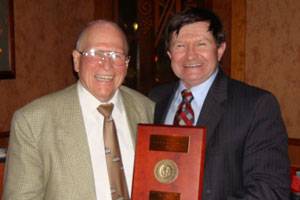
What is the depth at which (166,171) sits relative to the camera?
166 centimetres

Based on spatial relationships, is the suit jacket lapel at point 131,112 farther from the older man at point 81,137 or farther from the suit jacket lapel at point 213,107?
the suit jacket lapel at point 213,107

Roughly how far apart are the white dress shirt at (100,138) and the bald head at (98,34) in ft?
0.58

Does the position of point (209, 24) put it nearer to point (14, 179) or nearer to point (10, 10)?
point (14, 179)

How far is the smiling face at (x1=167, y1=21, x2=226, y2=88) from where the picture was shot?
1.93m

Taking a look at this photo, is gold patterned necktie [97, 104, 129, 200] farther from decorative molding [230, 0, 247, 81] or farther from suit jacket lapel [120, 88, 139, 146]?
decorative molding [230, 0, 247, 81]

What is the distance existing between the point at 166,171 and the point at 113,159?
23cm

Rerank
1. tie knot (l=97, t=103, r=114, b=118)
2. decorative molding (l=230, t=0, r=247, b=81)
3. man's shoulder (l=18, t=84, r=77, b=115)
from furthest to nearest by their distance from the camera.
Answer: decorative molding (l=230, t=0, r=247, b=81) → tie knot (l=97, t=103, r=114, b=118) → man's shoulder (l=18, t=84, r=77, b=115)

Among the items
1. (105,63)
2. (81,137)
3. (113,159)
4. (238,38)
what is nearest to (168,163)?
(113,159)

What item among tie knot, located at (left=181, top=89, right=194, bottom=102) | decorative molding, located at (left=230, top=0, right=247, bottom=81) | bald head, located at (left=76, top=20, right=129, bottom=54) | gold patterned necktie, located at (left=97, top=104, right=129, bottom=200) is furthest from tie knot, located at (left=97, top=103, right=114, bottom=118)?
decorative molding, located at (left=230, top=0, right=247, bottom=81)

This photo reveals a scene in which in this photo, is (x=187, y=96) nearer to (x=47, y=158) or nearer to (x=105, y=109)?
(x=105, y=109)

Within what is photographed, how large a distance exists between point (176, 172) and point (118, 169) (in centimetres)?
24

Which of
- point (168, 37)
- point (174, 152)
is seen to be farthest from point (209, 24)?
point (174, 152)

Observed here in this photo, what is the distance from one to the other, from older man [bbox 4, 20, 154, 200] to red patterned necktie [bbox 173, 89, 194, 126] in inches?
7.7

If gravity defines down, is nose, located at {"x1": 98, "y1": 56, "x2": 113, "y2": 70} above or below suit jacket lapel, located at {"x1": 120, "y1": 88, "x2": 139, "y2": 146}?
above
